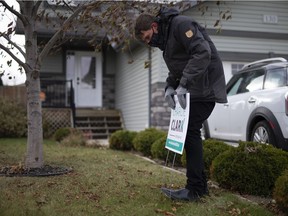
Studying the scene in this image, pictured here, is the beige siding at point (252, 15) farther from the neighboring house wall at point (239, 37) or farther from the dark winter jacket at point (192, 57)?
the dark winter jacket at point (192, 57)

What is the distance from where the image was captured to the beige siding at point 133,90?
13.5 meters

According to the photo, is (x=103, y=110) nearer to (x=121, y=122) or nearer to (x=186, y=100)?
(x=121, y=122)

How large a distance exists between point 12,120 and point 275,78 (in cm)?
860

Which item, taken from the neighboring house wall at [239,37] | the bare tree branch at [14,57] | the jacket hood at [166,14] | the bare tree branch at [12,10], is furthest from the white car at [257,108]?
the bare tree branch at [12,10]


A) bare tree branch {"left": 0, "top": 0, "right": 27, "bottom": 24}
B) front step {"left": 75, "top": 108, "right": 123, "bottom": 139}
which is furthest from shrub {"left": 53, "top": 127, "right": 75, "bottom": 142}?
bare tree branch {"left": 0, "top": 0, "right": 27, "bottom": 24}

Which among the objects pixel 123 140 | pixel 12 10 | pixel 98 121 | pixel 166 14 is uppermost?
pixel 12 10

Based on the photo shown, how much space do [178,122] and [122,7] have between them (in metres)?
2.55

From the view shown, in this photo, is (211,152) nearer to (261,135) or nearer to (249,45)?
(261,135)

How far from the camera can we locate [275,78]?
6.98m

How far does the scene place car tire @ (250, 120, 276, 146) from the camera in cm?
656

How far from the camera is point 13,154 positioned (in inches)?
335

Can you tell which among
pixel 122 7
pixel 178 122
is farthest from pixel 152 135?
pixel 178 122

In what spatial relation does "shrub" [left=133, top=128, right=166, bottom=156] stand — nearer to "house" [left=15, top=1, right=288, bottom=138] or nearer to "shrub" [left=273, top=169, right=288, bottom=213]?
"house" [left=15, top=1, right=288, bottom=138]

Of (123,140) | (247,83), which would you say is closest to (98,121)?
(123,140)
